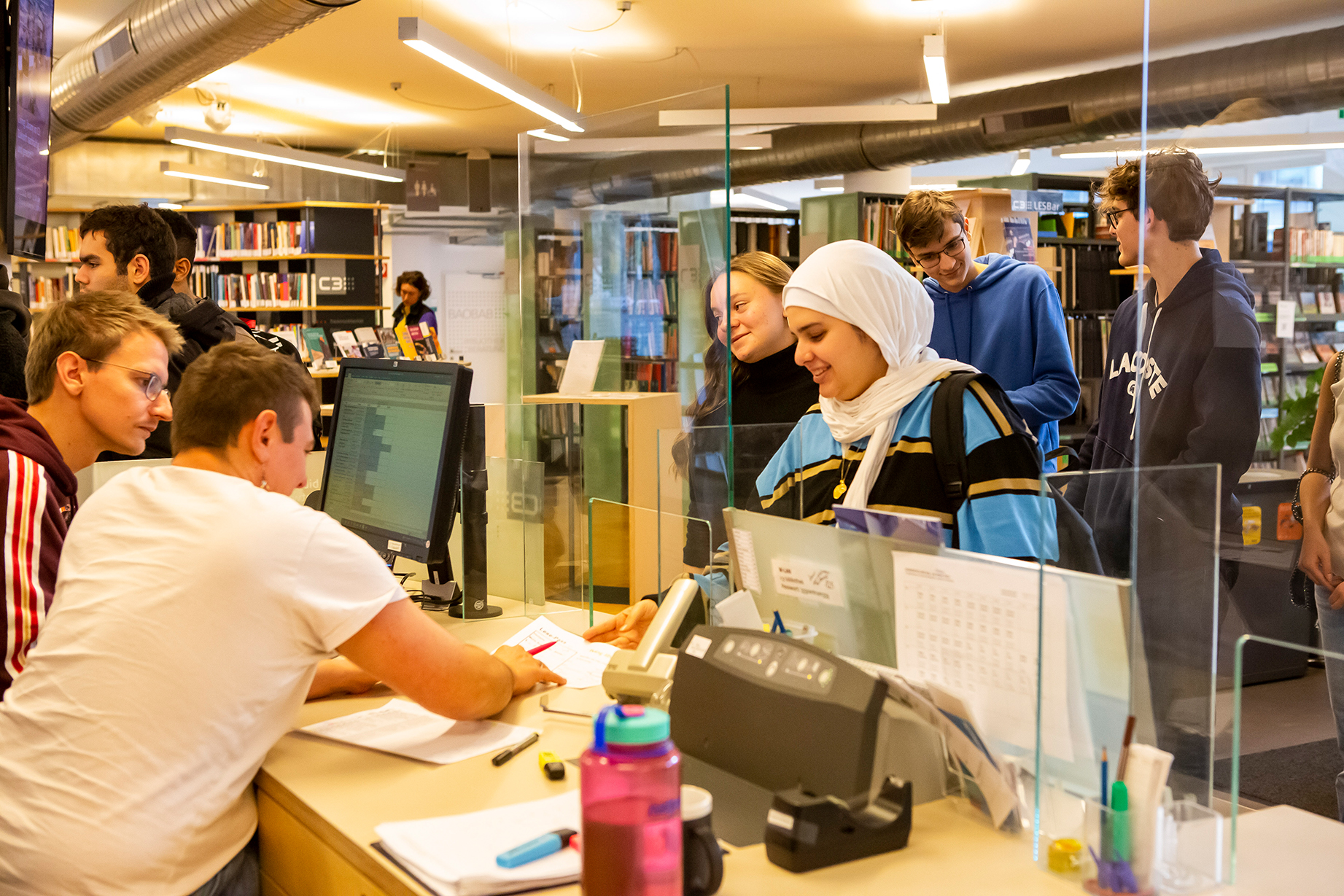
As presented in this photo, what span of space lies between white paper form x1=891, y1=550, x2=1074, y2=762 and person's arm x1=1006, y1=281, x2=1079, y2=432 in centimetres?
226

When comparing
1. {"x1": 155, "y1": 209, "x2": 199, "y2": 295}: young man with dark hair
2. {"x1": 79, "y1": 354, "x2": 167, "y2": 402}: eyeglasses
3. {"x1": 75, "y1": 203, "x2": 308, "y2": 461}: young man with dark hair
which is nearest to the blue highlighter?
{"x1": 79, "y1": 354, "x2": 167, "y2": 402}: eyeglasses

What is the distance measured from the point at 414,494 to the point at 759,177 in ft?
25.1

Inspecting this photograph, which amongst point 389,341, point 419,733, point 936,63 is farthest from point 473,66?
point 389,341

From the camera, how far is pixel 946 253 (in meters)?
3.38

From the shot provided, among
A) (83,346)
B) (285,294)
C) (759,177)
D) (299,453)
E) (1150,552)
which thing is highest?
(759,177)

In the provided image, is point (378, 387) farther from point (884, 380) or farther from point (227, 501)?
point (884, 380)

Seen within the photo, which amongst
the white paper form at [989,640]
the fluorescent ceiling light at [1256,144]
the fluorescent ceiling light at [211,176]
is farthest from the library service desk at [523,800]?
the fluorescent ceiling light at [211,176]

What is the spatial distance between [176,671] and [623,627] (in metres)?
0.78

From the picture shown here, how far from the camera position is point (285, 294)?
962 cm

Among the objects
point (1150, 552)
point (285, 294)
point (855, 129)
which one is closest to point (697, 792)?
point (1150, 552)

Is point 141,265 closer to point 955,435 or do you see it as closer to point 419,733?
point 419,733

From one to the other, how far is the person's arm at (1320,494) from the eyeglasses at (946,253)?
48.3 inches

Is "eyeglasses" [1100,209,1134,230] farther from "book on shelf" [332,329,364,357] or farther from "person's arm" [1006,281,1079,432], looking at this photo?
"book on shelf" [332,329,364,357]

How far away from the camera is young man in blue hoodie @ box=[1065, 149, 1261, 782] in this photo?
2029 mm
